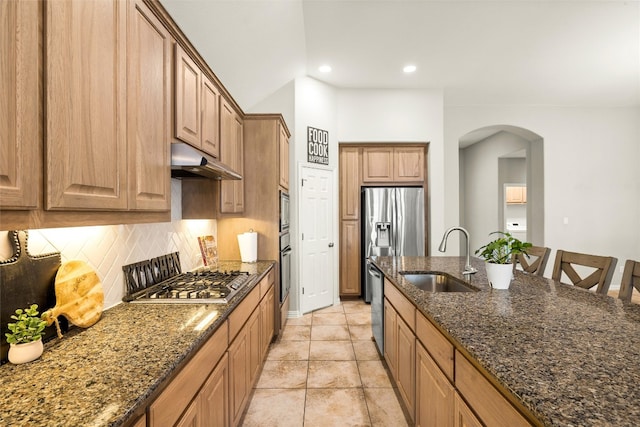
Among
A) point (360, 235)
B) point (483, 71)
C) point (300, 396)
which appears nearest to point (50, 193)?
point (300, 396)

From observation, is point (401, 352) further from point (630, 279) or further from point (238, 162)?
point (238, 162)

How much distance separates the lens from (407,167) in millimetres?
4551

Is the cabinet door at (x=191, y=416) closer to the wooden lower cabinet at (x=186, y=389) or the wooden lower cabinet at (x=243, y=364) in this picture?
the wooden lower cabinet at (x=186, y=389)

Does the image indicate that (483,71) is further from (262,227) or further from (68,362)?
(68,362)

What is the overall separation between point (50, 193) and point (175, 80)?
3.43ft

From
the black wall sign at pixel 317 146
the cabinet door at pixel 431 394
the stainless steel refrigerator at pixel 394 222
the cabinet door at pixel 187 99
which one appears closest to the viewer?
the cabinet door at pixel 431 394

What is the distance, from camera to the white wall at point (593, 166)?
5.07 m

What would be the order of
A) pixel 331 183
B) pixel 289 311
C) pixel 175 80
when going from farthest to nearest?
pixel 331 183 < pixel 289 311 < pixel 175 80

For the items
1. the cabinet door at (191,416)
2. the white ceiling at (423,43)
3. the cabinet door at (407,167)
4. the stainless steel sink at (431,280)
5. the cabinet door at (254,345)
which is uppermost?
the white ceiling at (423,43)

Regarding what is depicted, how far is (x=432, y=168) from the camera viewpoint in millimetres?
4426

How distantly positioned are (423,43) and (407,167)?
5.65ft

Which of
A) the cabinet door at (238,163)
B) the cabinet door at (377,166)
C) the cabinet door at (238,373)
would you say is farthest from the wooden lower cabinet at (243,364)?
the cabinet door at (377,166)

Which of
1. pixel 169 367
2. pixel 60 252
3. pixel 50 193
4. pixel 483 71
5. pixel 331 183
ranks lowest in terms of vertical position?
pixel 169 367

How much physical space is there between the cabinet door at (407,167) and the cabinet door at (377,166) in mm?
78
